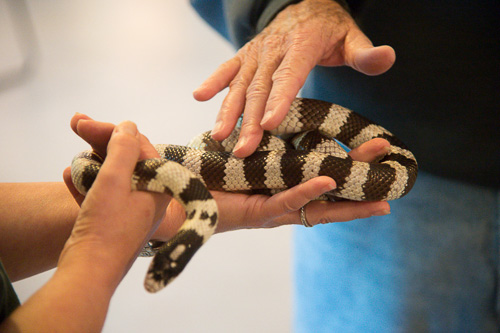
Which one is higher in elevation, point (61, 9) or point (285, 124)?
point (61, 9)

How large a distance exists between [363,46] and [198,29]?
8.56ft

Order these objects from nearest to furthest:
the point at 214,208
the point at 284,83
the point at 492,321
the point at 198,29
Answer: the point at 214,208 < the point at 284,83 < the point at 492,321 < the point at 198,29

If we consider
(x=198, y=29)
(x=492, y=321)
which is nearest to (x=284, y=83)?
(x=492, y=321)

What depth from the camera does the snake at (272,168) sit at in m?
1.02

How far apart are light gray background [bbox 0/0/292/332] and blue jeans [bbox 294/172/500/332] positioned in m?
0.94

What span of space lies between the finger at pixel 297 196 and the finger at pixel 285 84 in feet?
0.75

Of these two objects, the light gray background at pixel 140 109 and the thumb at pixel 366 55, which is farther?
the light gray background at pixel 140 109

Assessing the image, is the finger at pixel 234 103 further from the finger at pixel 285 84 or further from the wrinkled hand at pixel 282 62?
the finger at pixel 285 84

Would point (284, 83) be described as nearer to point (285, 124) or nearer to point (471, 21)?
point (285, 124)

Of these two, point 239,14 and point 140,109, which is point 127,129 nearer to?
point 239,14

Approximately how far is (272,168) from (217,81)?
405 millimetres

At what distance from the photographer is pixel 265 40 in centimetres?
154

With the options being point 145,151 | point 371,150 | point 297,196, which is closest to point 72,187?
point 145,151

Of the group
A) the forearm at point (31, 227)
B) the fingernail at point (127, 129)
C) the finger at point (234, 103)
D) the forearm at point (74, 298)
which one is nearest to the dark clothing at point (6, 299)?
the forearm at point (74, 298)
